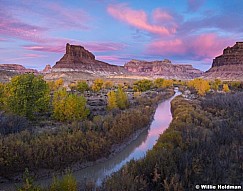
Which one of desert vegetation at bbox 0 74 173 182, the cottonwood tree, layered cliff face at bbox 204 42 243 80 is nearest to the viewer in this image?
desert vegetation at bbox 0 74 173 182

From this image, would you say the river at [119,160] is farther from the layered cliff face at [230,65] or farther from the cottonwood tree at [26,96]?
the layered cliff face at [230,65]

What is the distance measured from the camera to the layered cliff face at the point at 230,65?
15127 centimetres

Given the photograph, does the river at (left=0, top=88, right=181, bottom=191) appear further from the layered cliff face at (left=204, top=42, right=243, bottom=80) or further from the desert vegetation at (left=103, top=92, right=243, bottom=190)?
the layered cliff face at (left=204, top=42, right=243, bottom=80)

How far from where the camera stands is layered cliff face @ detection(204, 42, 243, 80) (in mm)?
151275

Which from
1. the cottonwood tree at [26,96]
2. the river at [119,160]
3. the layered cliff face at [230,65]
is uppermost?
the layered cliff face at [230,65]

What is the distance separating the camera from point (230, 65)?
552 ft

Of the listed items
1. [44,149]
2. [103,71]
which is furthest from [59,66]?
[44,149]

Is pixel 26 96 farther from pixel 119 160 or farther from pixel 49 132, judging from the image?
pixel 119 160

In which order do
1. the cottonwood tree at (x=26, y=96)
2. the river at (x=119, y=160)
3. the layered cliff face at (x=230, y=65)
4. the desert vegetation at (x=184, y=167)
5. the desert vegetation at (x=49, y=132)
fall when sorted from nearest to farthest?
the desert vegetation at (x=184, y=167)
the river at (x=119, y=160)
the desert vegetation at (x=49, y=132)
the cottonwood tree at (x=26, y=96)
the layered cliff face at (x=230, y=65)

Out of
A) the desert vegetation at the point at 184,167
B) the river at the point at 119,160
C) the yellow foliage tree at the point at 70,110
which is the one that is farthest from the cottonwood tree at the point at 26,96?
the desert vegetation at the point at 184,167

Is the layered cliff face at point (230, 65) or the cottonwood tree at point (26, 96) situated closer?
the cottonwood tree at point (26, 96)

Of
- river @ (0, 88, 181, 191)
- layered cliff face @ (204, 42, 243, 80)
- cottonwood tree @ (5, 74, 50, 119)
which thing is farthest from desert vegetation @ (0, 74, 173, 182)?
layered cliff face @ (204, 42, 243, 80)

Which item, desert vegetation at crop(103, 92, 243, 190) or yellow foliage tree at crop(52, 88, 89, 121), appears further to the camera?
yellow foliage tree at crop(52, 88, 89, 121)

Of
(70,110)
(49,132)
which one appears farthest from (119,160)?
(70,110)
